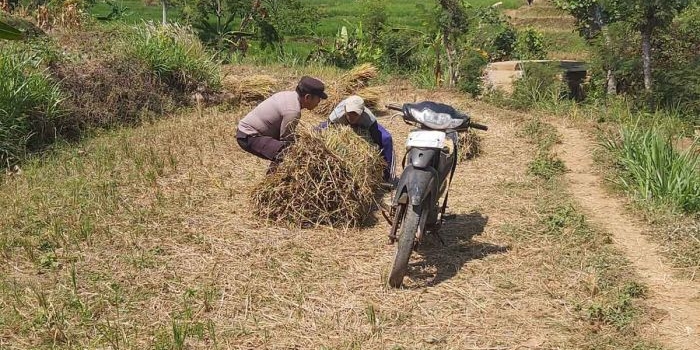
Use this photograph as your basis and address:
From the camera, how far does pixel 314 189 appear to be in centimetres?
484

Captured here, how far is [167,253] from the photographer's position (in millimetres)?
4258

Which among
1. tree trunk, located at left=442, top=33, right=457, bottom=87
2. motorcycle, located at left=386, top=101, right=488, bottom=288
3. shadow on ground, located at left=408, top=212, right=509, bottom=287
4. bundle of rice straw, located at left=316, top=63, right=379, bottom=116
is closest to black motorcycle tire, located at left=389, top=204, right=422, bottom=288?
motorcycle, located at left=386, top=101, right=488, bottom=288

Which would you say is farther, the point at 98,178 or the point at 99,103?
the point at 99,103

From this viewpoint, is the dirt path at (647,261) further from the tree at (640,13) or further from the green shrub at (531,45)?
the green shrub at (531,45)

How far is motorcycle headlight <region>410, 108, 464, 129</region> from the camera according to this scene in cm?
416

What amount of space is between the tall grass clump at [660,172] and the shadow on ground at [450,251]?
1.40 meters

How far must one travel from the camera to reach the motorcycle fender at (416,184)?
3.87m

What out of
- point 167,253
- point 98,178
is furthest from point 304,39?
point 167,253

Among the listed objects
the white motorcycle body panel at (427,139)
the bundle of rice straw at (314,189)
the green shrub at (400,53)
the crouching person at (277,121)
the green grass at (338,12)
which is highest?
the white motorcycle body panel at (427,139)

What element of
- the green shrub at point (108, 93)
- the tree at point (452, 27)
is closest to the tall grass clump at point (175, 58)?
the green shrub at point (108, 93)

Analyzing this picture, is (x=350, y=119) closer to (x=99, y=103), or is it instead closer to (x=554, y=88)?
(x=99, y=103)

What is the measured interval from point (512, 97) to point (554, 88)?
2.24 ft

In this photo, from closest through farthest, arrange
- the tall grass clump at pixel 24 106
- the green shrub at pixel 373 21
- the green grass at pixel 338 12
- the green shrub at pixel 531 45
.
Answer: the tall grass clump at pixel 24 106 → the green shrub at pixel 373 21 → the green shrub at pixel 531 45 → the green grass at pixel 338 12

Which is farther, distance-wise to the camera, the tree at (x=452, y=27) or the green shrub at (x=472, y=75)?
the tree at (x=452, y=27)
